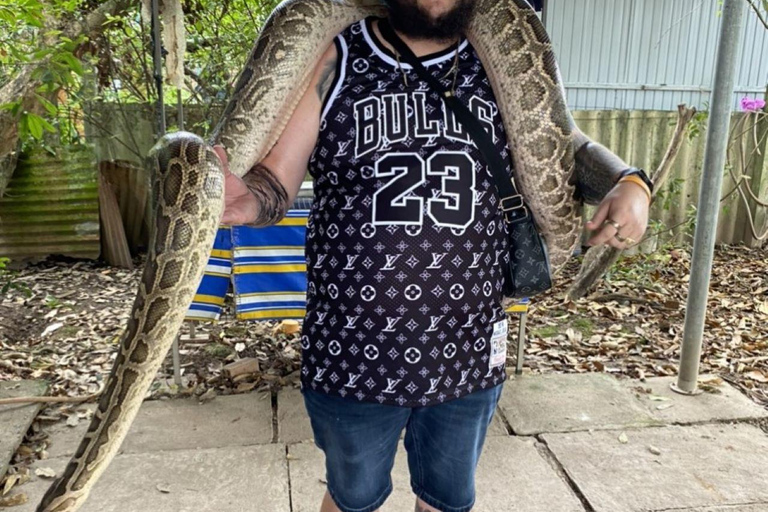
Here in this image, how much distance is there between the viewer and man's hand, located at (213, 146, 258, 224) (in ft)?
7.04

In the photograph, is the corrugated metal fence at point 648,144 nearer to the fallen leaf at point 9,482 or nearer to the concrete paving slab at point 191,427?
the concrete paving slab at point 191,427

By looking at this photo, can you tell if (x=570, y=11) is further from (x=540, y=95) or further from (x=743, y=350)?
(x=540, y=95)

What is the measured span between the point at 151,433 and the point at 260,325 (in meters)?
1.93

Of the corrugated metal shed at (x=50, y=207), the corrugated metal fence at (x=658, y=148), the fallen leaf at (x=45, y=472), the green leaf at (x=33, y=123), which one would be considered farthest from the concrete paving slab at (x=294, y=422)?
the corrugated metal fence at (x=658, y=148)

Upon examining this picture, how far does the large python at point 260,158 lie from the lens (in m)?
2.18

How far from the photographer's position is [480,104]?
2.09 meters

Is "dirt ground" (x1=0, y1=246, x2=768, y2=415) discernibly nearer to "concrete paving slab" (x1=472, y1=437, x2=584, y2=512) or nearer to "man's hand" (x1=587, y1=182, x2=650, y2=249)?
"concrete paving slab" (x1=472, y1=437, x2=584, y2=512)

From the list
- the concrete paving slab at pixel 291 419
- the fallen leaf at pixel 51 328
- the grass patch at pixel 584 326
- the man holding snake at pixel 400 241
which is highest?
the man holding snake at pixel 400 241

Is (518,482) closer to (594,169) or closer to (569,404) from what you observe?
(569,404)

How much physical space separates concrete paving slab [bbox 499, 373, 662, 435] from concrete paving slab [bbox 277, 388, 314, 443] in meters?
1.26

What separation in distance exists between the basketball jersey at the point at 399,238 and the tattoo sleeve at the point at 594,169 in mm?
425

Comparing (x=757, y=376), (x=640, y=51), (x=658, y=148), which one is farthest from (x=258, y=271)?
(x=640, y=51)

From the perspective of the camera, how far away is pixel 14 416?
393cm

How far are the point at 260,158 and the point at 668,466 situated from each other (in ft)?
9.01
